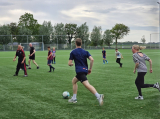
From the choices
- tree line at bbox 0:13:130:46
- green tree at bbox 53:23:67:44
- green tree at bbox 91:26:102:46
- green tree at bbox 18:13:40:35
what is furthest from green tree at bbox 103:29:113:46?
green tree at bbox 18:13:40:35

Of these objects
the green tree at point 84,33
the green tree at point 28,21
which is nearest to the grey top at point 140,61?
the green tree at point 84,33

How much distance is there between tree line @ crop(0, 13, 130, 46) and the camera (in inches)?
2698

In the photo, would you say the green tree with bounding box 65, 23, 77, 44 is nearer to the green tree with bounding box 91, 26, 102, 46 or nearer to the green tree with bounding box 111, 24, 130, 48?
the green tree with bounding box 91, 26, 102, 46

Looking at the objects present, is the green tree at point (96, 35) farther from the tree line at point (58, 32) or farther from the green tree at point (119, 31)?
the green tree at point (119, 31)

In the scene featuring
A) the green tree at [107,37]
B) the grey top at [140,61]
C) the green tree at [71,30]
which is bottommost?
the grey top at [140,61]

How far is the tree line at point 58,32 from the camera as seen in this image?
225 ft

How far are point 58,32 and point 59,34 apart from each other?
869mm

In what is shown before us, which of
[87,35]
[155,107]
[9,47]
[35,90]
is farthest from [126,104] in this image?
[87,35]

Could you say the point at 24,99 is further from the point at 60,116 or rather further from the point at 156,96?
the point at 156,96

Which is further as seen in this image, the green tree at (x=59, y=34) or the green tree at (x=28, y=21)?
A: the green tree at (x=28, y=21)

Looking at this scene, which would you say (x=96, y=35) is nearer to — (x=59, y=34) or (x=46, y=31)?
(x=59, y=34)

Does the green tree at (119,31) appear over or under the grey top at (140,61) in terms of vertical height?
over

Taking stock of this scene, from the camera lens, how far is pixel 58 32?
75312mm

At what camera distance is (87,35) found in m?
78.6
